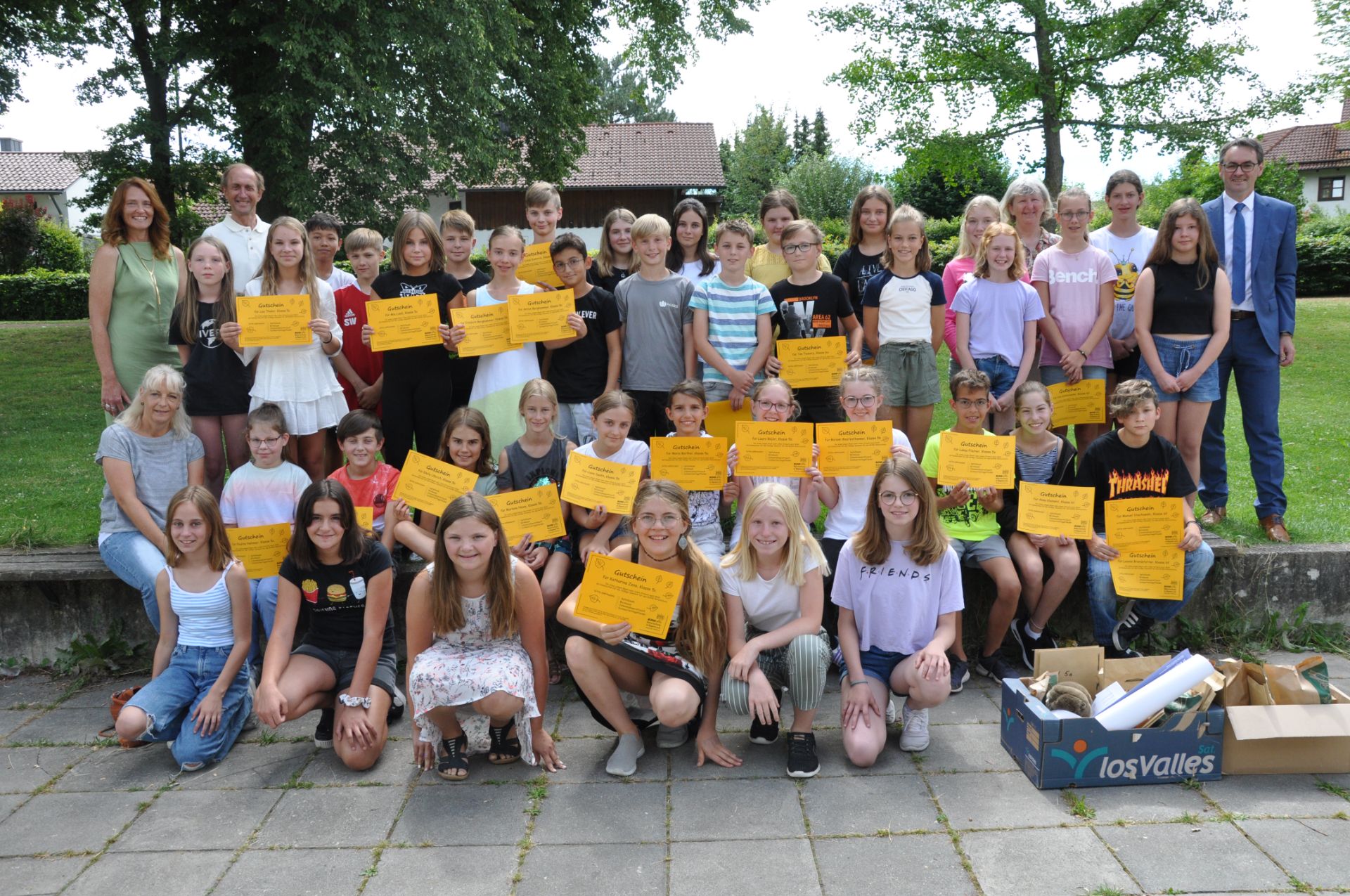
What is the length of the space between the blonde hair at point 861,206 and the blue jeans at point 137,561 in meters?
4.15

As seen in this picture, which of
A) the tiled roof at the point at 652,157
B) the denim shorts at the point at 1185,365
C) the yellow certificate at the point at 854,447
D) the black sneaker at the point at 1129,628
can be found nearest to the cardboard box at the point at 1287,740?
the black sneaker at the point at 1129,628

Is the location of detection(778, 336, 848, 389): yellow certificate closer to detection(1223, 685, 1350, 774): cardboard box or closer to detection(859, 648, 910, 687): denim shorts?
detection(859, 648, 910, 687): denim shorts

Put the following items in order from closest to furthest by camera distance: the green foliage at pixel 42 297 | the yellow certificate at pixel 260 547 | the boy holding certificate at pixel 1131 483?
1. the yellow certificate at pixel 260 547
2. the boy holding certificate at pixel 1131 483
3. the green foliage at pixel 42 297

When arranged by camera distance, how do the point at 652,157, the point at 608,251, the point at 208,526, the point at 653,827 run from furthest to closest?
the point at 652,157 → the point at 608,251 → the point at 208,526 → the point at 653,827

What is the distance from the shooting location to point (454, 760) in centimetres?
397

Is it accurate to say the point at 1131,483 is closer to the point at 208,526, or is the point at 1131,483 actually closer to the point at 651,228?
the point at 651,228

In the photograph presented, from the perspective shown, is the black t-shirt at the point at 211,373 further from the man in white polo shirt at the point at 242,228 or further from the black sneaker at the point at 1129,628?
the black sneaker at the point at 1129,628

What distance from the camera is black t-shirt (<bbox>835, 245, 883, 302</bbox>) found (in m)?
5.91

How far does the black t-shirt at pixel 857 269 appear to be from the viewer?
5.91 m

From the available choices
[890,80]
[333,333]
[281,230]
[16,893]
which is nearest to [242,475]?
[333,333]

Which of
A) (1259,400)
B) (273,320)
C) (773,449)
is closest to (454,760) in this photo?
(773,449)

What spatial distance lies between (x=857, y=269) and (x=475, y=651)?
10.9 feet

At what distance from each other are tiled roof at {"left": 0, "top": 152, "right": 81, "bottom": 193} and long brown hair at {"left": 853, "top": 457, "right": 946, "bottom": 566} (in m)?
60.3

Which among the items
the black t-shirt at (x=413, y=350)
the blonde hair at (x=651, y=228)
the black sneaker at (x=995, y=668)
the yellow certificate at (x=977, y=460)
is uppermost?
the blonde hair at (x=651, y=228)
